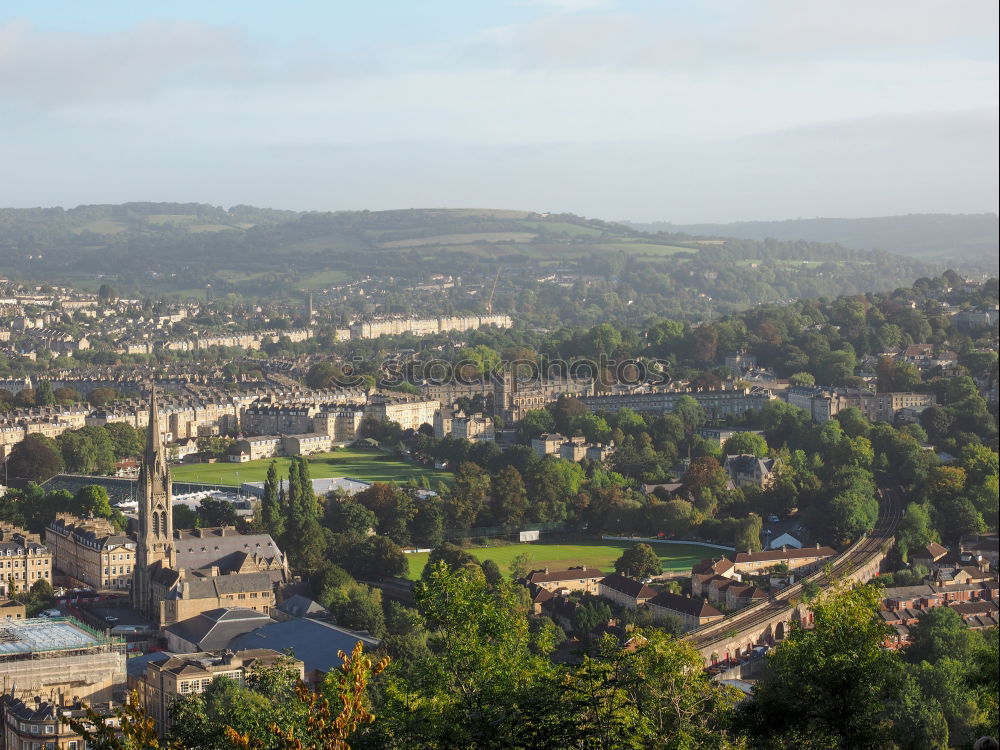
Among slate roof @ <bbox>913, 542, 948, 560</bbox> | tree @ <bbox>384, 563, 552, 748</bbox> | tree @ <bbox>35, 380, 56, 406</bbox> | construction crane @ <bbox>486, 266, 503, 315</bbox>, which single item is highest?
tree @ <bbox>384, 563, 552, 748</bbox>

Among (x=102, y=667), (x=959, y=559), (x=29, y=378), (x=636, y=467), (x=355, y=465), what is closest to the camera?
(x=102, y=667)

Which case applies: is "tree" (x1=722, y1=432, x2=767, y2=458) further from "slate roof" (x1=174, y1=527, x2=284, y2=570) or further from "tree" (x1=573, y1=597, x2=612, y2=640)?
"tree" (x1=573, y1=597, x2=612, y2=640)

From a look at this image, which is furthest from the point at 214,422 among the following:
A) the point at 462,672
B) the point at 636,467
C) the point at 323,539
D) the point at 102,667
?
the point at 462,672

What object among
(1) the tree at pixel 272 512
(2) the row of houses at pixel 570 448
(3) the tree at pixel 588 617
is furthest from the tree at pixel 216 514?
(2) the row of houses at pixel 570 448

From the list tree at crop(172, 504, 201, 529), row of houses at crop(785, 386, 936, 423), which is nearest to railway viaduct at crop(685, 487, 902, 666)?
tree at crop(172, 504, 201, 529)

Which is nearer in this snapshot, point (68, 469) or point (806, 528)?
point (806, 528)

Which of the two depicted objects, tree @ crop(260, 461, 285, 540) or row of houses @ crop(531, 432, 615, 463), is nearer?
tree @ crop(260, 461, 285, 540)

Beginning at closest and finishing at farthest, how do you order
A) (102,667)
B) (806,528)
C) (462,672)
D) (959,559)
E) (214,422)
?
(462,672), (102,667), (959,559), (806,528), (214,422)

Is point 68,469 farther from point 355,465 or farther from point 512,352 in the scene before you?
point 512,352

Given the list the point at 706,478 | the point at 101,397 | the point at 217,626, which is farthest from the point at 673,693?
the point at 101,397
